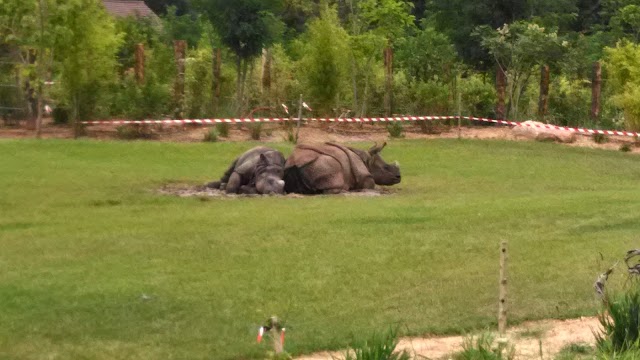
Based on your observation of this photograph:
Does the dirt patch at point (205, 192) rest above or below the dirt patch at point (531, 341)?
above

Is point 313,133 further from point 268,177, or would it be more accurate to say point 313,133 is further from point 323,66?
point 268,177

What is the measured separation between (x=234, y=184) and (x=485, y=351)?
37.8 ft

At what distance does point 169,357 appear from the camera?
8.54 meters

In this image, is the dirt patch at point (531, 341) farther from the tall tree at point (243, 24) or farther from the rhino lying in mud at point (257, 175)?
the tall tree at point (243, 24)

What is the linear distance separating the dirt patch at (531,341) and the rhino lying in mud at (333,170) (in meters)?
8.98

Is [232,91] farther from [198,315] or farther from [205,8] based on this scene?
[198,315]

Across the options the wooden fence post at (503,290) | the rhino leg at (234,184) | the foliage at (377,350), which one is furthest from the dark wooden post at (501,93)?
the foliage at (377,350)

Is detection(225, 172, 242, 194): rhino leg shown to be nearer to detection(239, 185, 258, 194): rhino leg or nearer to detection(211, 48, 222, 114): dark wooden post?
detection(239, 185, 258, 194): rhino leg

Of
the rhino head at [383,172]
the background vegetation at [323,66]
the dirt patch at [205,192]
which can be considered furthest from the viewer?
the background vegetation at [323,66]

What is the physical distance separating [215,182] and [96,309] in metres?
9.45

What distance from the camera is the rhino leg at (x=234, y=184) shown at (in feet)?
60.7

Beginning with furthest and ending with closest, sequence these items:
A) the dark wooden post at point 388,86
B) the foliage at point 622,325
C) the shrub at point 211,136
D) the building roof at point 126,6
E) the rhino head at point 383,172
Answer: the building roof at point 126,6, the dark wooden post at point 388,86, the shrub at point 211,136, the rhino head at point 383,172, the foliage at point 622,325

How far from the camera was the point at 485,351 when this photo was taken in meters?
7.32

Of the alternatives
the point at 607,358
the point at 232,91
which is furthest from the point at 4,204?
the point at 232,91
